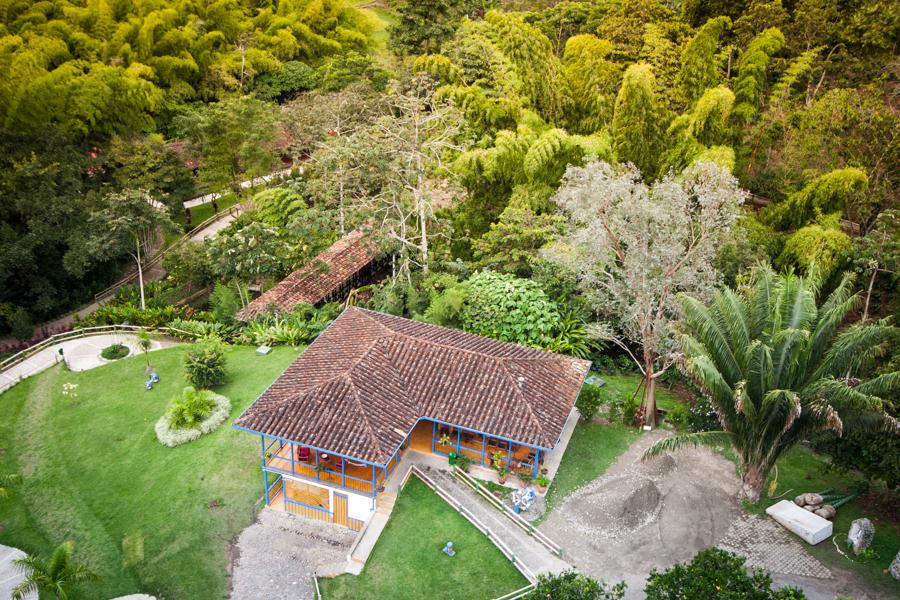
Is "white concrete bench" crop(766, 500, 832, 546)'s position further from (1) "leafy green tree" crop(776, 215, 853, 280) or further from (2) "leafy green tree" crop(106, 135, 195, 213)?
(2) "leafy green tree" crop(106, 135, 195, 213)

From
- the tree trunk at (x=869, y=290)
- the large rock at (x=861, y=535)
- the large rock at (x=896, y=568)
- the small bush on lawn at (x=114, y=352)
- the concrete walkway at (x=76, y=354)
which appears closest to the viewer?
the large rock at (x=896, y=568)

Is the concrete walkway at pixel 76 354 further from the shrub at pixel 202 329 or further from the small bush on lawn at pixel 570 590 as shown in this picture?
the small bush on lawn at pixel 570 590

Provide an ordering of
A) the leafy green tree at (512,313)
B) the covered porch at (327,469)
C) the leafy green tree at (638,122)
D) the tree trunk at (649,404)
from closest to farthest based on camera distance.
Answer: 1. the covered porch at (327,469)
2. the tree trunk at (649,404)
3. the leafy green tree at (512,313)
4. the leafy green tree at (638,122)

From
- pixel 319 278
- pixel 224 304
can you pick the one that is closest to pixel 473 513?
pixel 319 278

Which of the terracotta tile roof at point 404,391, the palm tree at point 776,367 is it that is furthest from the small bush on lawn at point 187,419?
the palm tree at point 776,367

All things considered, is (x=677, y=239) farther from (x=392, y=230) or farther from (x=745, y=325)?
(x=392, y=230)

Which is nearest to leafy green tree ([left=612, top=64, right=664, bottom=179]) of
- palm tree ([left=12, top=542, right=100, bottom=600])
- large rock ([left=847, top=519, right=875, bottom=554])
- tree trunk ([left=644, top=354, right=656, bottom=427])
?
tree trunk ([left=644, top=354, right=656, bottom=427])

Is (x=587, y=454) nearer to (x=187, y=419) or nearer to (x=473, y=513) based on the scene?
(x=473, y=513)
